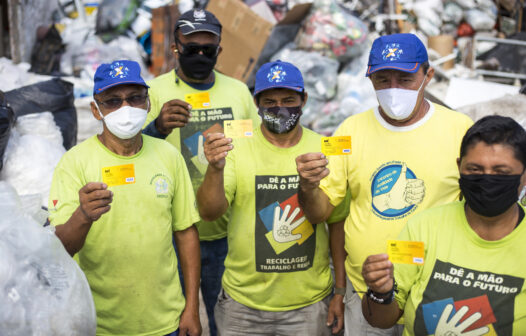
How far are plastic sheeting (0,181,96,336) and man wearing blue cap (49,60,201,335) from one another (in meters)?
0.46

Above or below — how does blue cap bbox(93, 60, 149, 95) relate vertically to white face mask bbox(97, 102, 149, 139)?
above

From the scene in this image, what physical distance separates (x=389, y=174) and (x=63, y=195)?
146 cm

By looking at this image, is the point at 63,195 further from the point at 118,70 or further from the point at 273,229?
the point at 273,229

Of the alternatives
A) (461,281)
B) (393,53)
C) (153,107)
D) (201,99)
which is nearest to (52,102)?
(153,107)

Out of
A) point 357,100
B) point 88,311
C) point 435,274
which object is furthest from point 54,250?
point 357,100

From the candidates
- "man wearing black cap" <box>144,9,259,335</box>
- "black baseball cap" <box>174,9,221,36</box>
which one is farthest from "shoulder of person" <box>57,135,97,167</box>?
"black baseball cap" <box>174,9,221,36</box>

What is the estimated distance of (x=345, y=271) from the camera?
2.95 meters

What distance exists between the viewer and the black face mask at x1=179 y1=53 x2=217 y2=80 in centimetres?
341

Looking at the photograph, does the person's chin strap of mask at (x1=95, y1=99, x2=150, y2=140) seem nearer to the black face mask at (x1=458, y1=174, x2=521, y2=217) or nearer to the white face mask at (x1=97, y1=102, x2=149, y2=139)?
the white face mask at (x1=97, y1=102, x2=149, y2=139)

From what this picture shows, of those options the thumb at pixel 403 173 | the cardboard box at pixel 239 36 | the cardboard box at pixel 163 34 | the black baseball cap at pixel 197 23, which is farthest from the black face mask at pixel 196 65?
the cardboard box at pixel 163 34

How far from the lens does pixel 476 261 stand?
2.06 m

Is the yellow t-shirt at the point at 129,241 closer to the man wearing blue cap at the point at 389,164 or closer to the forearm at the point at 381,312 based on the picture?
the man wearing blue cap at the point at 389,164

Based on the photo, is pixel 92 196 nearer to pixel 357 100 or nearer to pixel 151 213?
pixel 151 213

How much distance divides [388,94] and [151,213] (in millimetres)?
1236
